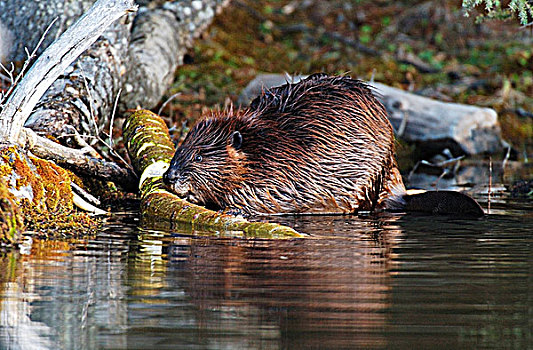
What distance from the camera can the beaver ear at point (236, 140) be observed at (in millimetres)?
5254

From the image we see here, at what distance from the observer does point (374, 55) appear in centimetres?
1123

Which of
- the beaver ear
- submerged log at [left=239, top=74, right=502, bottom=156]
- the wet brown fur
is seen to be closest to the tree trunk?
the wet brown fur

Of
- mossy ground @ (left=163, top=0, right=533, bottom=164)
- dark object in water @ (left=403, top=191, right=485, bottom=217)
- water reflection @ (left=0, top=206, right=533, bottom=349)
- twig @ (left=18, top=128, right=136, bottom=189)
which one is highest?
mossy ground @ (left=163, top=0, right=533, bottom=164)

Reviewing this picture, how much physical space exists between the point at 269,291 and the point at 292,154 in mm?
2328

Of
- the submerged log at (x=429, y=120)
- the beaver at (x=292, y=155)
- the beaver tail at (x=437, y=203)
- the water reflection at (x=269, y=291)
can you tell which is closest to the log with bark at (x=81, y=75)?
the beaver at (x=292, y=155)

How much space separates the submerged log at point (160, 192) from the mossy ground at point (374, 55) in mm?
2025

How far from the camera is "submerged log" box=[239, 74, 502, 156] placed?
26.9 ft

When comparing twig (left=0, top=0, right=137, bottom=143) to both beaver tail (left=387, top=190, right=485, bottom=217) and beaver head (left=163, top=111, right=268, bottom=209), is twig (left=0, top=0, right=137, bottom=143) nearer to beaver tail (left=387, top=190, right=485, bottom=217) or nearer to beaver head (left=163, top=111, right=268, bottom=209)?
beaver head (left=163, top=111, right=268, bottom=209)

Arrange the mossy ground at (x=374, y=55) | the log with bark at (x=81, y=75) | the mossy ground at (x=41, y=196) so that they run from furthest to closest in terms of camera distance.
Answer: the mossy ground at (x=374, y=55), the log with bark at (x=81, y=75), the mossy ground at (x=41, y=196)

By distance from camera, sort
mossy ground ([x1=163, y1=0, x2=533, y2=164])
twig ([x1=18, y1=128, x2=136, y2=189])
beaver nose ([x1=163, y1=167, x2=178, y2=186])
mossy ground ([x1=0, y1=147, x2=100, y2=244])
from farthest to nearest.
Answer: mossy ground ([x1=163, y1=0, x2=533, y2=164]) < beaver nose ([x1=163, y1=167, x2=178, y2=186]) < twig ([x1=18, y1=128, x2=136, y2=189]) < mossy ground ([x1=0, y1=147, x2=100, y2=244])

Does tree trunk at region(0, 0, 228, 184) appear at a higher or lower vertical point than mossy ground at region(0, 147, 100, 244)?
higher

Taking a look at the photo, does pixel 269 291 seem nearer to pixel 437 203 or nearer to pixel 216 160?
pixel 216 160

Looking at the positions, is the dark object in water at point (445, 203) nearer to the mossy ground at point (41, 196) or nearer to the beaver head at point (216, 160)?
the beaver head at point (216, 160)

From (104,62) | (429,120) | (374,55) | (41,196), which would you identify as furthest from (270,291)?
(374,55)
